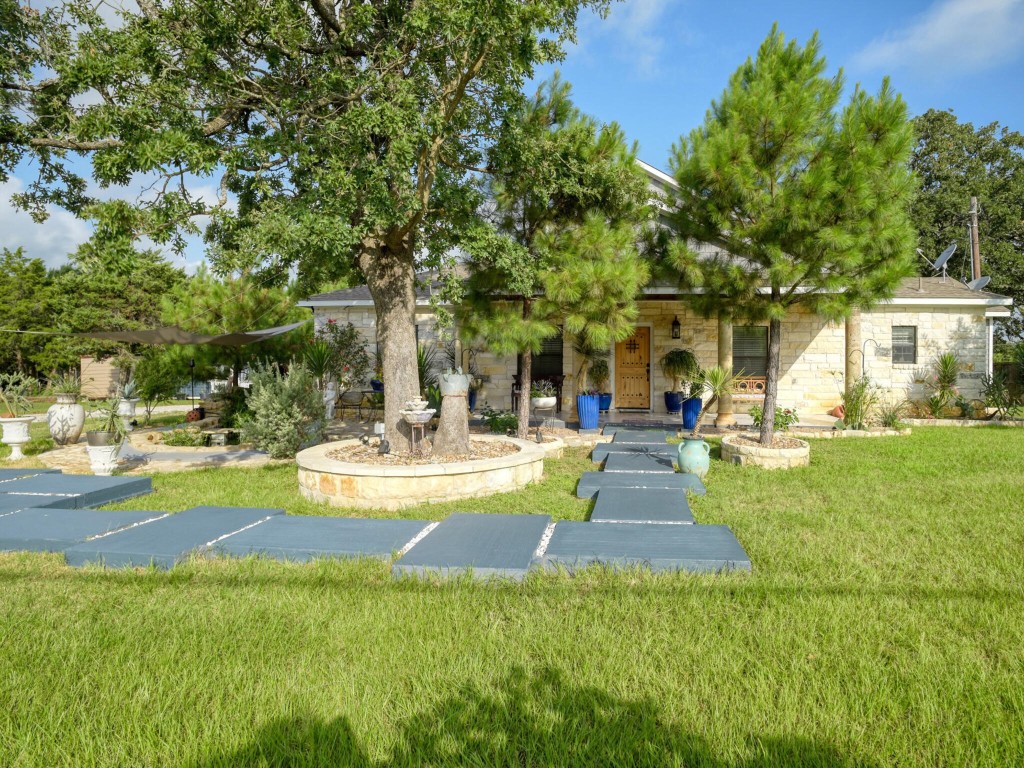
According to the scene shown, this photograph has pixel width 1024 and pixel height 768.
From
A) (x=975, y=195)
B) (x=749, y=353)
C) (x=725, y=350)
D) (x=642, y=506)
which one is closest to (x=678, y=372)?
(x=725, y=350)

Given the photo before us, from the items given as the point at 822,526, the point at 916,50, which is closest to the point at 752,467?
the point at 822,526

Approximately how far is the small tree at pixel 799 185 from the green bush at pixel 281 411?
575cm

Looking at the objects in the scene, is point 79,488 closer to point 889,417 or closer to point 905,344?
point 889,417

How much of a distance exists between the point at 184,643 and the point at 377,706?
47.3 inches

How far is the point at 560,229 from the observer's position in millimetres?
9234

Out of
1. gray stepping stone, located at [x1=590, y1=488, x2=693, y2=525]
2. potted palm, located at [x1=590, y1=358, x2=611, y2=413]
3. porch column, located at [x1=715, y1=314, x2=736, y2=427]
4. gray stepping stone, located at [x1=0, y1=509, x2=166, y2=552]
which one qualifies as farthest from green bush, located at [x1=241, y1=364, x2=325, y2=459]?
porch column, located at [x1=715, y1=314, x2=736, y2=427]

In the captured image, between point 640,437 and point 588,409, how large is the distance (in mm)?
1508

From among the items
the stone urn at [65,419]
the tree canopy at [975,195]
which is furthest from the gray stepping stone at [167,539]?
the tree canopy at [975,195]

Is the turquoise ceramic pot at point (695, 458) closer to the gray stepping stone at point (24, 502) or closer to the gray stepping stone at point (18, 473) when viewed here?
the gray stepping stone at point (24, 502)

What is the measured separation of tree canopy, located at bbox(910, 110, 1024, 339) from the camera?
23750 millimetres

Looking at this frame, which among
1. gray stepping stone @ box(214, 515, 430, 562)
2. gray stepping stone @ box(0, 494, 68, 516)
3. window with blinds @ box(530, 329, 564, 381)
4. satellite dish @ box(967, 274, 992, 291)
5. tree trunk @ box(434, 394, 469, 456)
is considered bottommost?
gray stepping stone @ box(214, 515, 430, 562)

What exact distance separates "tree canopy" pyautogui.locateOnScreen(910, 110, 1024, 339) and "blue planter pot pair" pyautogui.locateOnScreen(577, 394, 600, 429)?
20195 mm

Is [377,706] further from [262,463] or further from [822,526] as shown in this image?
[262,463]

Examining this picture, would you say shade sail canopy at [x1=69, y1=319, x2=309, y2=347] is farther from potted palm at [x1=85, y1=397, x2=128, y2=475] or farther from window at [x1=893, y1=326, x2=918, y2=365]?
window at [x1=893, y1=326, x2=918, y2=365]
